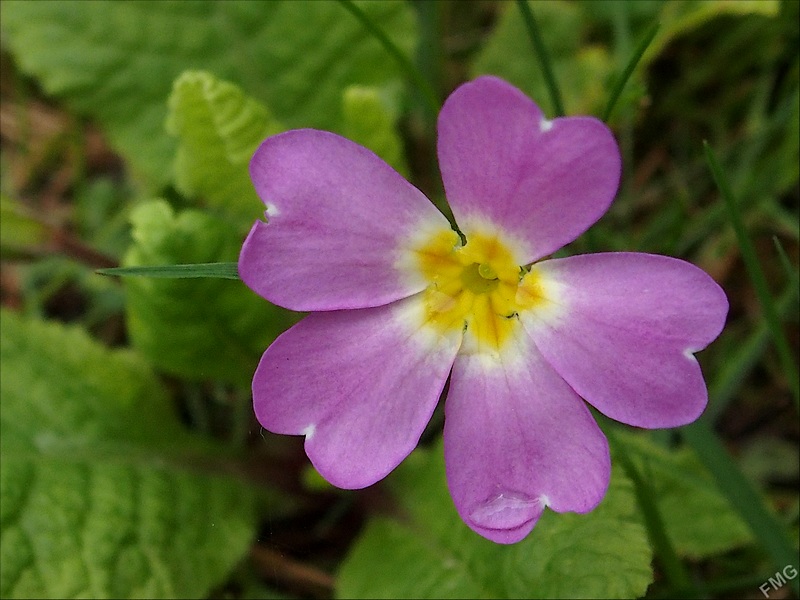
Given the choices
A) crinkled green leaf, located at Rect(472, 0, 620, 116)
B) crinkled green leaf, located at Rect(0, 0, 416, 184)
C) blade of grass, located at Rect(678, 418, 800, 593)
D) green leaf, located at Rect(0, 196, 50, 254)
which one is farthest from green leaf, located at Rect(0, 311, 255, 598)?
crinkled green leaf, located at Rect(472, 0, 620, 116)

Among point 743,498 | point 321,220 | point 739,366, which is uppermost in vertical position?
point 321,220

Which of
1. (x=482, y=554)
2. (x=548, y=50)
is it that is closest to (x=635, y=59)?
(x=482, y=554)

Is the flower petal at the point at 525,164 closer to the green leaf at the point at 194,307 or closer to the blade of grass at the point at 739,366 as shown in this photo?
the green leaf at the point at 194,307

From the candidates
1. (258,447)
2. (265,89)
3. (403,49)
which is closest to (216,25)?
(265,89)

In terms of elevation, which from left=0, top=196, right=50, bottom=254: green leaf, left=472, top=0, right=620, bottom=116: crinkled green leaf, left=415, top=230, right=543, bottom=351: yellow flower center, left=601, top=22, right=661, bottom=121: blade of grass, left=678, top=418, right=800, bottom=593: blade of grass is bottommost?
left=678, top=418, right=800, bottom=593: blade of grass

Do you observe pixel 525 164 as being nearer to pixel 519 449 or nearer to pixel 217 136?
pixel 519 449

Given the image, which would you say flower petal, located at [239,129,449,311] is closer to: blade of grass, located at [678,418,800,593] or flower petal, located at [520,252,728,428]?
flower petal, located at [520,252,728,428]
